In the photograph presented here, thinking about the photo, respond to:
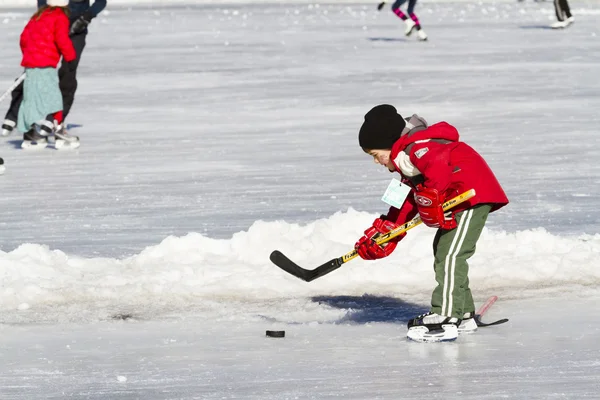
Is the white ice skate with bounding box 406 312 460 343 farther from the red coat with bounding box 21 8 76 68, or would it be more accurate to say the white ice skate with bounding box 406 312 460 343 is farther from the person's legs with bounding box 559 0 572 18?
the person's legs with bounding box 559 0 572 18

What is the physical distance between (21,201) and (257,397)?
474 centimetres

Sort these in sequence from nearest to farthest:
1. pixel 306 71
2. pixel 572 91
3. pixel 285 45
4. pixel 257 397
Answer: pixel 257 397 → pixel 572 91 → pixel 306 71 → pixel 285 45

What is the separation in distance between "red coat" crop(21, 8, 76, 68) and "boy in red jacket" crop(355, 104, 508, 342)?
617 cm

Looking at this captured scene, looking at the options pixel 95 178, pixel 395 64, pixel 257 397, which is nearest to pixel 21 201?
pixel 95 178

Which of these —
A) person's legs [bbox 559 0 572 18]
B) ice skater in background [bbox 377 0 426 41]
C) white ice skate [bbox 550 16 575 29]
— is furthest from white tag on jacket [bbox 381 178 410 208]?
white ice skate [bbox 550 16 575 29]

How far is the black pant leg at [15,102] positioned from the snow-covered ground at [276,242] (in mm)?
234

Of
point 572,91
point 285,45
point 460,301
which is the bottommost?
point 285,45

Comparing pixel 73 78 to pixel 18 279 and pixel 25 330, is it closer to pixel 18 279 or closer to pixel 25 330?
pixel 18 279

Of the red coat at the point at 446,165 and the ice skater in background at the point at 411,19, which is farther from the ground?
the red coat at the point at 446,165

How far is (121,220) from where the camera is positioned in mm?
7871

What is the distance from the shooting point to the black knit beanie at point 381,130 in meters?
4.91

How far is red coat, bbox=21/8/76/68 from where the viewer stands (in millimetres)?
10797

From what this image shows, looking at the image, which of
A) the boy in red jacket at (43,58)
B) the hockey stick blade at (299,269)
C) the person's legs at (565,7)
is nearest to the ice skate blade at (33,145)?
the boy in red jacket at (43,58)

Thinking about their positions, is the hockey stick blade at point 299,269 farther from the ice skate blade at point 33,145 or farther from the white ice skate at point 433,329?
the ice skate blade at point 33,145
